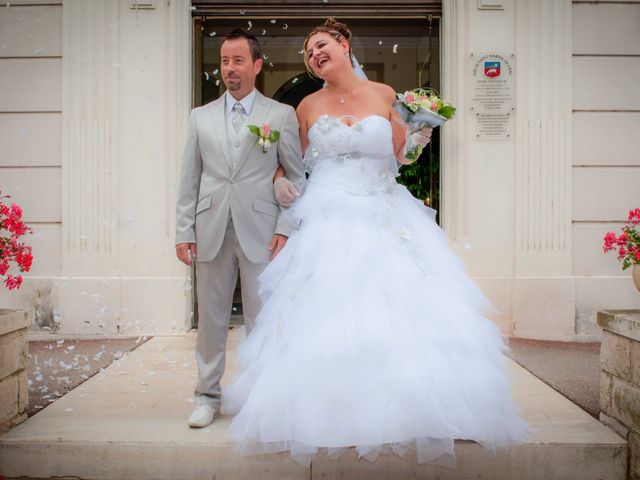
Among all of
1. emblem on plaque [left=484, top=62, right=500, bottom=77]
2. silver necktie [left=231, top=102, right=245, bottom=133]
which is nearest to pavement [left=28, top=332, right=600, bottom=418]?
silver necktie [left=231, top=102, right=245, bottom=133]

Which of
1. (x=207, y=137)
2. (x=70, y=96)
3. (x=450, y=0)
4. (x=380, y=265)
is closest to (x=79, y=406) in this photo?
(x=207, y=137)

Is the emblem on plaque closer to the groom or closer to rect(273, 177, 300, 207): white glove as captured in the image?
the groom

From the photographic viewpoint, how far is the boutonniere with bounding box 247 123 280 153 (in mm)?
3148

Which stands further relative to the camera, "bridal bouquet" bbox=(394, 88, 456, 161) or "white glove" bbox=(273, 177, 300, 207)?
"bridal bouquet" bbox=(394, 88, 456, 161)

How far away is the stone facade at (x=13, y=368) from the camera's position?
3162mm

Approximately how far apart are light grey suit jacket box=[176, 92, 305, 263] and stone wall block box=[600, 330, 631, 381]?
1892 mm

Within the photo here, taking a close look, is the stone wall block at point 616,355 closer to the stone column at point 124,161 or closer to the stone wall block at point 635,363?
the stone wall block at point 635,363

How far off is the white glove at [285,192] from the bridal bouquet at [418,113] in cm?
73

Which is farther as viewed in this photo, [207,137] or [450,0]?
[450,0]

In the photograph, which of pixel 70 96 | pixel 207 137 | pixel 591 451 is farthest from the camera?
pixel 70 96

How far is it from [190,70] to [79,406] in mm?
3858

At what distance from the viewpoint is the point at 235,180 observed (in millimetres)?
3205

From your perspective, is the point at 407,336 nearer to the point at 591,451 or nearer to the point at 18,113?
the point at 591,451

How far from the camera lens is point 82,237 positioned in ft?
20.4
